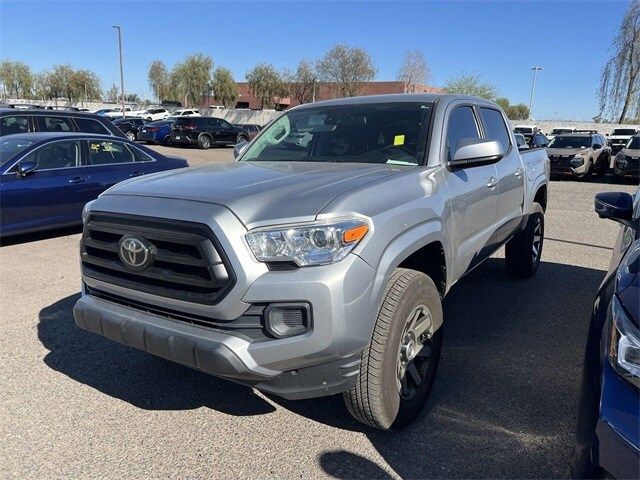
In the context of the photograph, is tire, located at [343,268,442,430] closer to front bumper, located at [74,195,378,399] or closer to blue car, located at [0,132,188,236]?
front bumper, located at [74,195,378,399]

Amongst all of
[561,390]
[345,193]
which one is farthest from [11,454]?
[561,390]

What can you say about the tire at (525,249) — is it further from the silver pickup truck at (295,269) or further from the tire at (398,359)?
the tire at (398,359)

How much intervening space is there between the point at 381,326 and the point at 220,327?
2.55 feet

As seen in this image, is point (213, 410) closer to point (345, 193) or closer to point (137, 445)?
point (137, 445)

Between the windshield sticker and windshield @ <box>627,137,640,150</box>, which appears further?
windshield @ <box>627,137,640,150</box>

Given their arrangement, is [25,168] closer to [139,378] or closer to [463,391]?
[139,378]

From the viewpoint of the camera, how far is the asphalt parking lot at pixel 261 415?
2533 millimetres

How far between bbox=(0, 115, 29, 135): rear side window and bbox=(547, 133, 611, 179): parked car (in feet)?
51.8

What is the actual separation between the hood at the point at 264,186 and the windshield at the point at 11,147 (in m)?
4.93

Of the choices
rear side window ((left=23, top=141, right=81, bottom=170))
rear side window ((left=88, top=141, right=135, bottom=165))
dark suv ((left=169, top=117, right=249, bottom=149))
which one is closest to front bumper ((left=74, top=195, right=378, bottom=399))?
rear side window ((left=23, top=141, right=81, bottom=170))

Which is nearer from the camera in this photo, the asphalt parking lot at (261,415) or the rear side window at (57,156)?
the asphalt parking lot at (261,415)

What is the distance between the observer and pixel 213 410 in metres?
3.03

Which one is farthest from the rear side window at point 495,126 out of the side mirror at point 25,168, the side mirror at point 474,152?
the side mirror at point 25,168

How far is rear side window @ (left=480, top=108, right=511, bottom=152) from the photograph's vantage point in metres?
4.51
